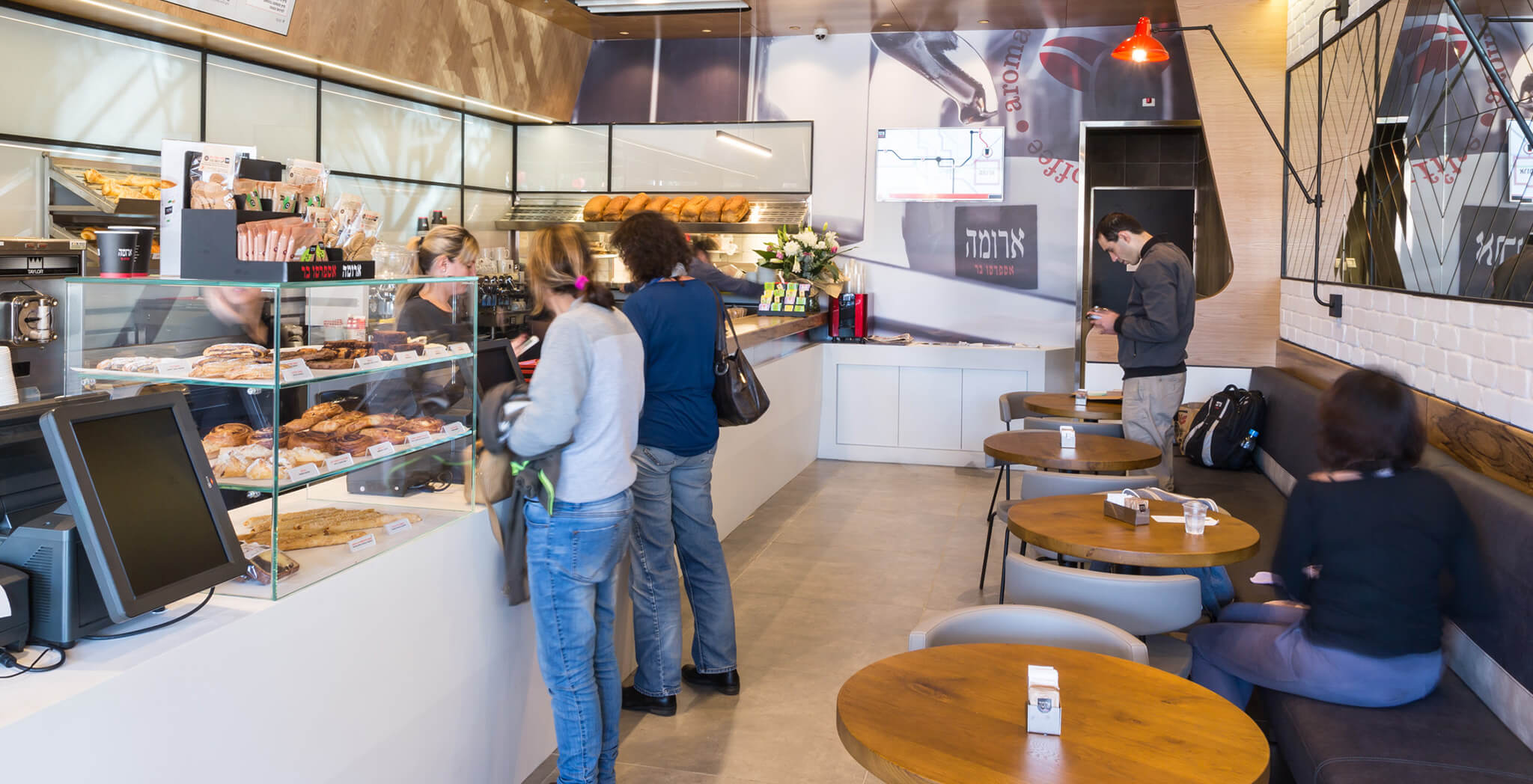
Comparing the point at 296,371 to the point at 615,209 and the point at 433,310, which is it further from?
the point at 615,209

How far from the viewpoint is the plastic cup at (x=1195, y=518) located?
3.12 metres

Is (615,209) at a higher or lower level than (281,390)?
higher

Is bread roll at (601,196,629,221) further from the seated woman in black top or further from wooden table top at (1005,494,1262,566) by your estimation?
the seated woman in black top

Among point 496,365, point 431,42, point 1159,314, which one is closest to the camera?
point 496,365

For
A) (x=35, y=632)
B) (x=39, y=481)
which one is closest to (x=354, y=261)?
(x=39, y=481)

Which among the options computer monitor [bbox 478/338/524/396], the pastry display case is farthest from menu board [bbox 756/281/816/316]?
the pastry display case

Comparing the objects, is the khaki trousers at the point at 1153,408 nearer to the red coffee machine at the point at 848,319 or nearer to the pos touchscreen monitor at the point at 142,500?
the red coffee machine at the point at 848,319

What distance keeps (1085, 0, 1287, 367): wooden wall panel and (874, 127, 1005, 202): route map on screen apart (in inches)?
77.9

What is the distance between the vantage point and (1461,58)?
3.78 metres

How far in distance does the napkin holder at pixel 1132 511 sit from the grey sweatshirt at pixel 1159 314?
1891mm

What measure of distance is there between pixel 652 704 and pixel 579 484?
3.80ft

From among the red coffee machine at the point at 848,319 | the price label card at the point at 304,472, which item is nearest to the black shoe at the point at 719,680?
the price label card at the point at 304,472

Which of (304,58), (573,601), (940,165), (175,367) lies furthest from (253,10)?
(940,165)

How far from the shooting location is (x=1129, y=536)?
10.1 feet
